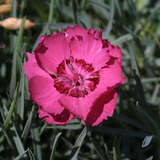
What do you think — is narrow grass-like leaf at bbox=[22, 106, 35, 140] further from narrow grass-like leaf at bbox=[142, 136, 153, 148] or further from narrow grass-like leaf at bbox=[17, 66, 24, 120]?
narrow grass-like leaf at bbox=[142, 136, 153, 148]

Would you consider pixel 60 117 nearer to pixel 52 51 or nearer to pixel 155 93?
pixel 52 51

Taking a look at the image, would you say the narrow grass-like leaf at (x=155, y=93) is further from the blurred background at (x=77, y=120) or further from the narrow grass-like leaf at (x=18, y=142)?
the narrow grass-like leaf at (x=18, y=142)

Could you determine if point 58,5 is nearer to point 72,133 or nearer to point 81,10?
point 81,10

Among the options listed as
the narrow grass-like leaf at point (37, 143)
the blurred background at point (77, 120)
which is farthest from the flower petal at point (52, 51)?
the narrow grass-like leaf at point (37, 143)

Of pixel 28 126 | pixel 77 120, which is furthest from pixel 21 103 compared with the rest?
pixel 77 120

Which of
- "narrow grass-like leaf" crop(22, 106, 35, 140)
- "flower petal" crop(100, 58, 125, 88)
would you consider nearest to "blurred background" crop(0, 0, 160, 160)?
"narrow grass-like leaf" crop(22, 106, 35, 140)
